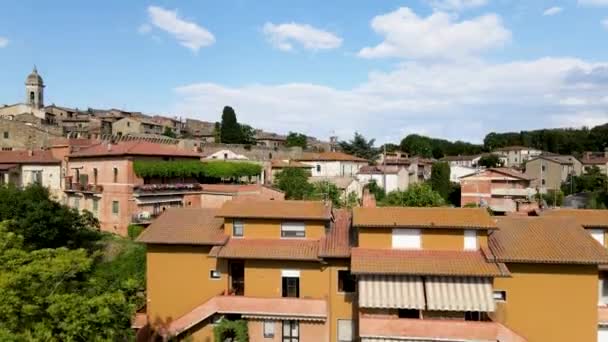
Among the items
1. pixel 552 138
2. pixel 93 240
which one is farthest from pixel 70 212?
pixel 552 138

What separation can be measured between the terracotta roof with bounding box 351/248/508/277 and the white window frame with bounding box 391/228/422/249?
31cm

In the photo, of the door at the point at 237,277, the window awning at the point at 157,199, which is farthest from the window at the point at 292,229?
the window awning at the point at 157,199

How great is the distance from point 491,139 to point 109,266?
164m

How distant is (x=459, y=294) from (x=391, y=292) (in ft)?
10.6

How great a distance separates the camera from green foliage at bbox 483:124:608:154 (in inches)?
5561

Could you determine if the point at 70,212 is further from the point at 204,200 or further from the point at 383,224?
the point at 383,224

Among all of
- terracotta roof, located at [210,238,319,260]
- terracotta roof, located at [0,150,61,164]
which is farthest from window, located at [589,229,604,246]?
terracotta roof, located at [0,150,61,164]

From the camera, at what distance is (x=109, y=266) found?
130 feet

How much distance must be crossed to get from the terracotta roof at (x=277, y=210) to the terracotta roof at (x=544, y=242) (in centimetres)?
940

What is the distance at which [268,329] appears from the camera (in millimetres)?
24875

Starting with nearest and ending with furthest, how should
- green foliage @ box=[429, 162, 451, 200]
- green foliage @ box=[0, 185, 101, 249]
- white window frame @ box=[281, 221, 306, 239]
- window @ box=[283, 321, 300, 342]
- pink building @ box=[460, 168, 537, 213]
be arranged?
1. window @ box=[283, 321, 300, 342]
2. white window frame @ box=[281, 221, 306, 239]
3. green foliage @ box=[0, 185, 101, 249]
4. pink building @ box=[460, 168, 537, 213]
5. green foliage @ box=[429, 162, 451, 200]

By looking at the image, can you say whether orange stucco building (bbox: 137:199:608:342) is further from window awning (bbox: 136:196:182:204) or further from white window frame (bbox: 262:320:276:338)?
window awning (bbox: 136:196:182:204)

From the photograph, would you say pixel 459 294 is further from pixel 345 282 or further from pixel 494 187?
pixel 494 187

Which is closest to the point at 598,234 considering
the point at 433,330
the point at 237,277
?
the point at 433,330
